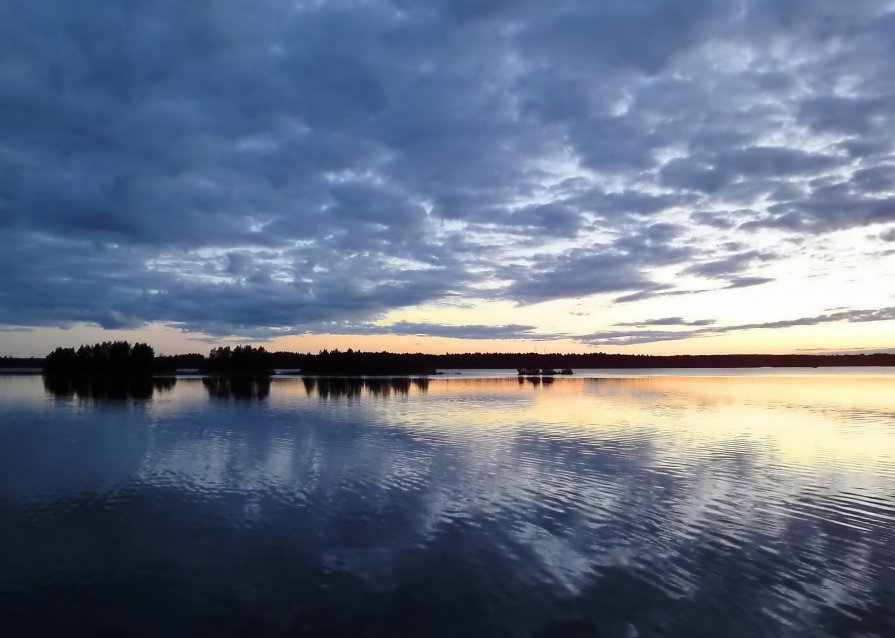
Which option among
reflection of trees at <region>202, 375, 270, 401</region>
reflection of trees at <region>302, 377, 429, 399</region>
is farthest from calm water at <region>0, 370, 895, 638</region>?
reflection of trees at <region>302, 377, 429, 399</region>

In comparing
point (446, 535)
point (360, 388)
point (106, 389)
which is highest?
point (106, 389)

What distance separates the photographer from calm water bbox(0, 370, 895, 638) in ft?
37.2

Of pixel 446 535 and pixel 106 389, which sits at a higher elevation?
pixel 106 389

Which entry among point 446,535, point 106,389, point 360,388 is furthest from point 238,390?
point 446,535

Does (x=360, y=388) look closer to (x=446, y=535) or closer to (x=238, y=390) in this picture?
(x=238, y=390)

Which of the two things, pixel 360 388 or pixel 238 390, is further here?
pixel 360 388

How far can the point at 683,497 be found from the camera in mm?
20422

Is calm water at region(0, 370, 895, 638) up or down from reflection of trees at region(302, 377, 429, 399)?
down

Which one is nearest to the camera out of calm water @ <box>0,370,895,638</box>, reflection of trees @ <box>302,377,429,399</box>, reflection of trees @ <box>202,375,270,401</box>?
calm water @ <box>0,370,895,638</box>

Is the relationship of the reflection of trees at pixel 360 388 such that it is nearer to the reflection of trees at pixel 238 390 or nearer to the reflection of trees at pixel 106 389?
the reflection of trees at pixel 238 390

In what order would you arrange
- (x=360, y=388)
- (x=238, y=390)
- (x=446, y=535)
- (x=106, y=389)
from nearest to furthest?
Answer: (x=446, y=535) < (x=238, y=390) < (x=106, y=389) < (x=360, y=388)

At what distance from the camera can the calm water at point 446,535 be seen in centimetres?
1133

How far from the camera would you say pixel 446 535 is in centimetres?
1619

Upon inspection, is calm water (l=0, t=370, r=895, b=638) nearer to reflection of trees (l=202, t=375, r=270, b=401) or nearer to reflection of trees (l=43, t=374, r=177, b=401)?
reflection of trees (l=202, t=375, r=270, b=401)
